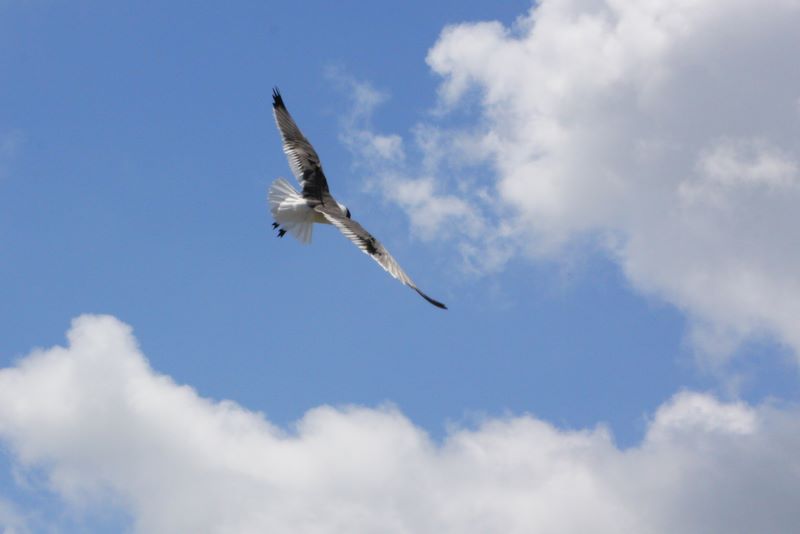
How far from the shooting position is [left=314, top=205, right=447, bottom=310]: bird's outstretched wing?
1072 inches

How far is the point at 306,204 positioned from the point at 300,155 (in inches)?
140

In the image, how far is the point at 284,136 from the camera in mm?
35625

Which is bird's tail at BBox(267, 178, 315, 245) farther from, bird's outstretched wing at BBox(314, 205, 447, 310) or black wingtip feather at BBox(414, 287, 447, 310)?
black wingtip feather at BBox(414, 287, 447, 310)

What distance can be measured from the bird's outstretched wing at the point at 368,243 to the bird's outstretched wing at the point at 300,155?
2.26 m

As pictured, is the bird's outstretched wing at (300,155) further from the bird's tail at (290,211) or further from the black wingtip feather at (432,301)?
the black wingtip feather at (432,301)

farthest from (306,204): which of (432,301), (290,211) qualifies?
(432,301)

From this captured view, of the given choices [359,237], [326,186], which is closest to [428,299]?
[359,237]

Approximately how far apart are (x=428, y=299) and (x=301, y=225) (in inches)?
345

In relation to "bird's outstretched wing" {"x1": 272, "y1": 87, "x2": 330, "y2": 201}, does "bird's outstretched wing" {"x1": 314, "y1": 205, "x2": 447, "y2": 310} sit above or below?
below

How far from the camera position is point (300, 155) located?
1372 inches

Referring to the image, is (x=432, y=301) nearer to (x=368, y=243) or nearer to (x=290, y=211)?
(x=368, y=243)

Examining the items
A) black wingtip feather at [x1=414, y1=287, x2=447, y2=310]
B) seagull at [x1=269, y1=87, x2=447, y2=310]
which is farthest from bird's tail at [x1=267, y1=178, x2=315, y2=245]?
black wingtip feather at [x1=414, y1=287, x2=447, y2=310]

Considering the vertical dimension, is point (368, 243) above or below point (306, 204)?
below

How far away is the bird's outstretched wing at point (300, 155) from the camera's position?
33688mm
